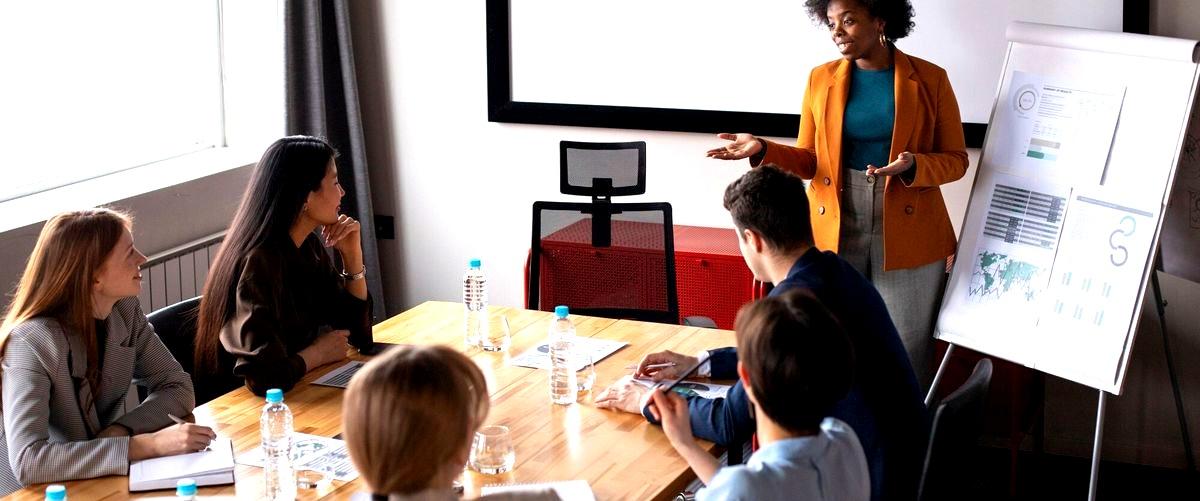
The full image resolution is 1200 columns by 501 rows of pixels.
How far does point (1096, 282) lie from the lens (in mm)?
3316

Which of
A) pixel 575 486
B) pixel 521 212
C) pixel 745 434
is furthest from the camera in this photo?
pixel 521 212

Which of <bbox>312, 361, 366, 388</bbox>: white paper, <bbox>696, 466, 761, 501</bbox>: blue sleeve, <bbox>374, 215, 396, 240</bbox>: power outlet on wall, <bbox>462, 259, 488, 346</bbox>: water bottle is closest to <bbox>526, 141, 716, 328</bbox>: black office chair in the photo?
<bbox>462, 259, 488, 346</bbox>: water bottle

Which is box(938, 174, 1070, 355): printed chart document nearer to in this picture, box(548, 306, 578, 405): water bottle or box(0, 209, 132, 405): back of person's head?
box(548, 306, 578, 405): water bottle

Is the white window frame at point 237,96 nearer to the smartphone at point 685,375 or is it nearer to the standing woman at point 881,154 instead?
the standing woman at point 881,154

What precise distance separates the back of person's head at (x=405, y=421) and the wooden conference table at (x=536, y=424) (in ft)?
2.09

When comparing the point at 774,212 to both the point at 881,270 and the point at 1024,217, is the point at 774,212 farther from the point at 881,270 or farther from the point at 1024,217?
Result: the point at 1024,217

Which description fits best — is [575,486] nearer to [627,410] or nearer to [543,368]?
[627,410]

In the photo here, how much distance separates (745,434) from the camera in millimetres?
2426

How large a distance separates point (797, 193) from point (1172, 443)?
2.35 metres

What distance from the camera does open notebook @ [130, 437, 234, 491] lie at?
220 cm

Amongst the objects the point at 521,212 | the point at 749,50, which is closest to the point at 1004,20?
the point at 749,50

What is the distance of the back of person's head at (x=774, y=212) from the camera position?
247cm

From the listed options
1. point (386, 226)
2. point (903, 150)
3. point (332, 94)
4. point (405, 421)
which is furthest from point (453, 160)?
point (405, 421)

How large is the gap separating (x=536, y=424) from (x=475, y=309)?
662 mm
